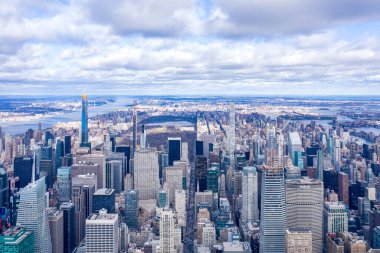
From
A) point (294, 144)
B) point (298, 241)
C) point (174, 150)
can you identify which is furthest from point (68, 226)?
point (294, 144)

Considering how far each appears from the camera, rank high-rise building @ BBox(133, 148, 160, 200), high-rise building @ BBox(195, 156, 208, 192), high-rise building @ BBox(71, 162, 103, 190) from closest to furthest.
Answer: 1. high-rise building @ BBox(71, 162, 103, 190)
2. high-rise building @ BBox(133, 148, 160, 200)
3. high-rise building @ BBox(195, 156, 208, 192)

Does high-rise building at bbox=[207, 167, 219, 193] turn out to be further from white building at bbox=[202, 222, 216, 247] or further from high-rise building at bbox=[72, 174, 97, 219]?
high-rise building at bbox=[72, 174, 97, 219]

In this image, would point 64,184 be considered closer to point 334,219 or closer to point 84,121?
point 84,121

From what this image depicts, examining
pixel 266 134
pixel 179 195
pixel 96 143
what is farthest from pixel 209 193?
pixel 96 143

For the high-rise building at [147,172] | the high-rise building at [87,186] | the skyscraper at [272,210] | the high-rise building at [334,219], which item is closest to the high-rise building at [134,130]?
the high-rise building at [147,172]

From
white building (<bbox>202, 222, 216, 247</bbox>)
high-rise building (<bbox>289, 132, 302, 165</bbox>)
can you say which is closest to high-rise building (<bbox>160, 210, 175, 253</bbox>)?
white building (<bbox>202, 222, 216, 247</bbox>)

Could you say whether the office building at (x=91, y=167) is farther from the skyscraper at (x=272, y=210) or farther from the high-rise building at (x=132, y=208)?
the skyscraper at (x=272, y=210)

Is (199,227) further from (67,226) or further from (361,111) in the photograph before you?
(361,111)
